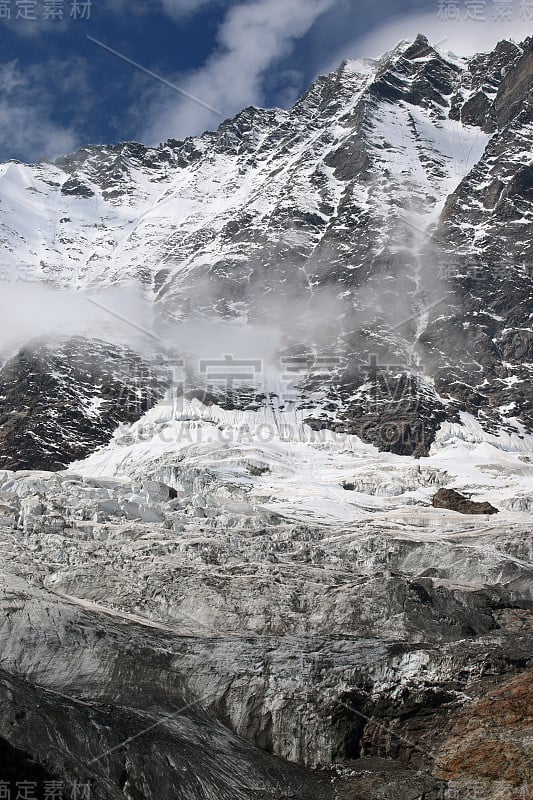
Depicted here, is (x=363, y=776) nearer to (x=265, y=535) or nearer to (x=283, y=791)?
(x=283, y=791)

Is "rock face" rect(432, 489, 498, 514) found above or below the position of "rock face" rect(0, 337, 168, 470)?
below

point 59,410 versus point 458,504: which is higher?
point 59,410

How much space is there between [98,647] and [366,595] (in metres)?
18.1

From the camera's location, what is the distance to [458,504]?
10481 centimetres

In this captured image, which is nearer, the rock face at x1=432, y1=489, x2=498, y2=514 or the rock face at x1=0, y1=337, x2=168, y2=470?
the rock face at x1=432, y1=489, x2=498, y2=514

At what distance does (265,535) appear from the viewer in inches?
2872

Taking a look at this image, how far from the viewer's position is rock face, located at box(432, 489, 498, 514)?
10184 cm

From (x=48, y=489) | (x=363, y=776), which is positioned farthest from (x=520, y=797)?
(x=48, y=489)

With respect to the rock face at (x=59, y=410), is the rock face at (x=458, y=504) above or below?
→ below

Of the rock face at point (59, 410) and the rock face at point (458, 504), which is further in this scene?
the rock face at point (59, 410)

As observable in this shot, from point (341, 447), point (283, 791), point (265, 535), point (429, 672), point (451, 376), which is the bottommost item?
point (283, 791)

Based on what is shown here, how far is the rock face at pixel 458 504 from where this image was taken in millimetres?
101844

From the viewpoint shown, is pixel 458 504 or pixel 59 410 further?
pixel 59 410

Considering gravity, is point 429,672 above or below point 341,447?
below
